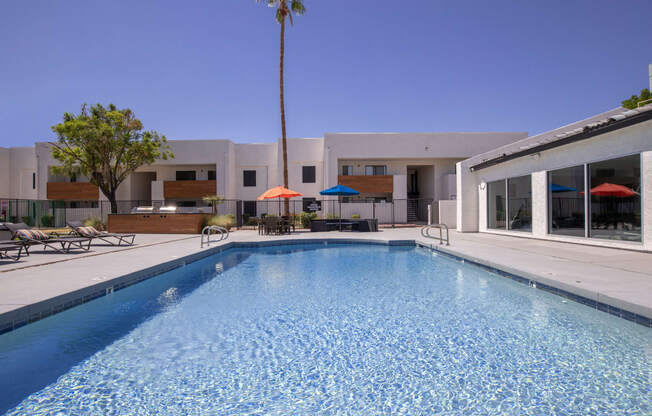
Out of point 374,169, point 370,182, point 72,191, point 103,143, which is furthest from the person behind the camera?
point 374,169

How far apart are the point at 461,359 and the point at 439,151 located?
21542mm

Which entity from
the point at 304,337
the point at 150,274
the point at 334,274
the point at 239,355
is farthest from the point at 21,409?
the point at 334,274

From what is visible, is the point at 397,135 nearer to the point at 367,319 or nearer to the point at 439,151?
the point at 439,151

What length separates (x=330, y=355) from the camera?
3.48 meters

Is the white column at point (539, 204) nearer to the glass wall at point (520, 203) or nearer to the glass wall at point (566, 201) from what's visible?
the glass wall at point (566, 201)

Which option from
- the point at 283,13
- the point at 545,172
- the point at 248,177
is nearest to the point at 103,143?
the point at 248,177

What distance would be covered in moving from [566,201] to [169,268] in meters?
11.2

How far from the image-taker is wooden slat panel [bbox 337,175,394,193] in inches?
898

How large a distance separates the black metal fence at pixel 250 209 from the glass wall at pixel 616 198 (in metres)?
12.2

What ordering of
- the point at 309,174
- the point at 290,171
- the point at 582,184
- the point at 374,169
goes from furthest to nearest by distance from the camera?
the point at 374,169 → the point at 309,174 → the point at 290,171 → the point at 582,184

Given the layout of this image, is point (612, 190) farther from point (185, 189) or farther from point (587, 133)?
point (185, 189)

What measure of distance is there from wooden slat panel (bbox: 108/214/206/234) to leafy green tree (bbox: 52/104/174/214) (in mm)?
4851

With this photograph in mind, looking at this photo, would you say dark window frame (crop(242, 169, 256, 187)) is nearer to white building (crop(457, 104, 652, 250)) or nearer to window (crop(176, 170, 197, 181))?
window (crop(176, 170, 197, 181))

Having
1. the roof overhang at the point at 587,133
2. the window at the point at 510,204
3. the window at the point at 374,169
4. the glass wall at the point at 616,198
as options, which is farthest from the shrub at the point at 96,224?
the glass wall at the point at 616,198
